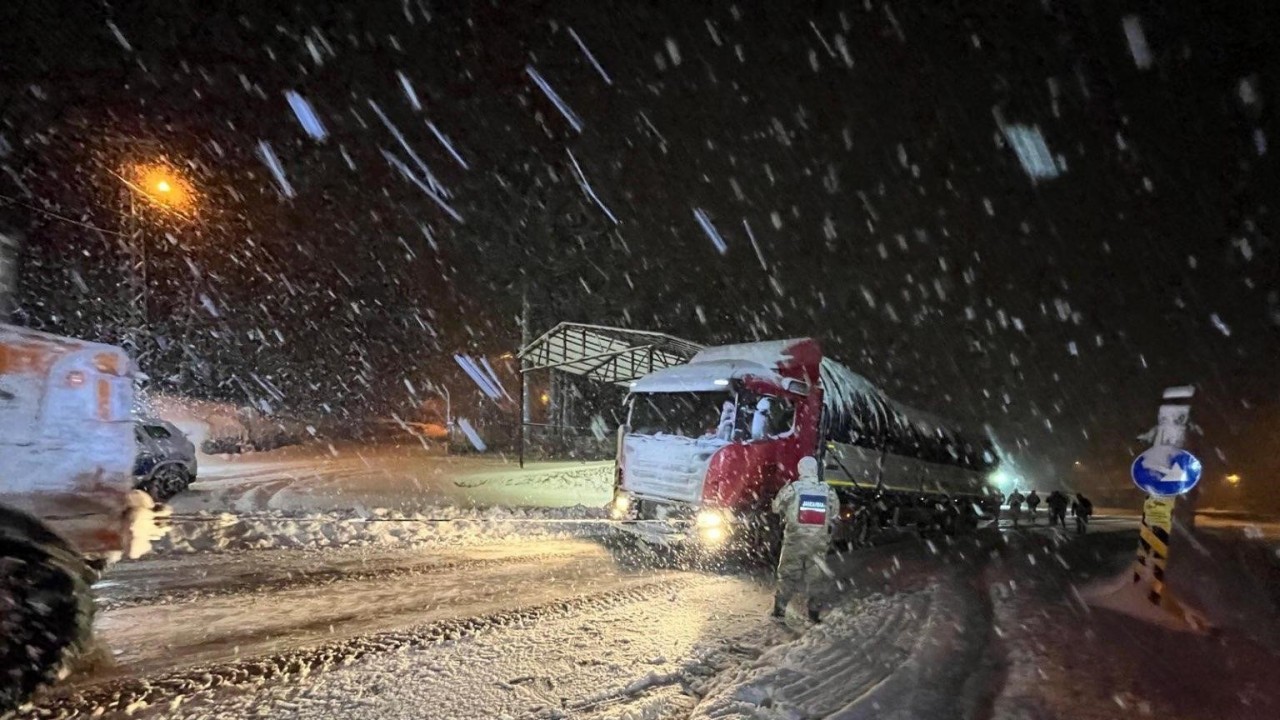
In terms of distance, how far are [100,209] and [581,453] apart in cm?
1748

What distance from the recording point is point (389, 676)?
5.09 meters

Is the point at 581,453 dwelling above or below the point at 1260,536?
above

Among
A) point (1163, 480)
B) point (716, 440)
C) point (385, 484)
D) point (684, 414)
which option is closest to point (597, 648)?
point (716, 440)

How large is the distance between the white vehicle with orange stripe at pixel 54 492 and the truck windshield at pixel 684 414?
7225 millimetres

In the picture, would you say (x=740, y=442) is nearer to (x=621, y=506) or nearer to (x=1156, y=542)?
(x=621, y=506)

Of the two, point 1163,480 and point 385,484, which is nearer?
point 1163,480

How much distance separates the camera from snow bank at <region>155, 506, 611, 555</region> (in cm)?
1003

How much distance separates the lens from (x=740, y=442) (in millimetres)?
10156

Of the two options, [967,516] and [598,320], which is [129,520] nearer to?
[967,516]

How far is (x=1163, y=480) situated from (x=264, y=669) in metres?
8.86

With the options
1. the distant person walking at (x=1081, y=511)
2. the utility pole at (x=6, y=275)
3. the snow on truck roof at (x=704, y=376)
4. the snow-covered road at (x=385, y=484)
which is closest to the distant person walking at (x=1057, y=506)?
the distant person walking at (x=1081, y=511)

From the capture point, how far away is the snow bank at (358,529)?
10.0m

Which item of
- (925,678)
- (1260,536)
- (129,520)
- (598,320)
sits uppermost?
(598,320)

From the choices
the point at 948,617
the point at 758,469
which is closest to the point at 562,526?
the point at 758,469
